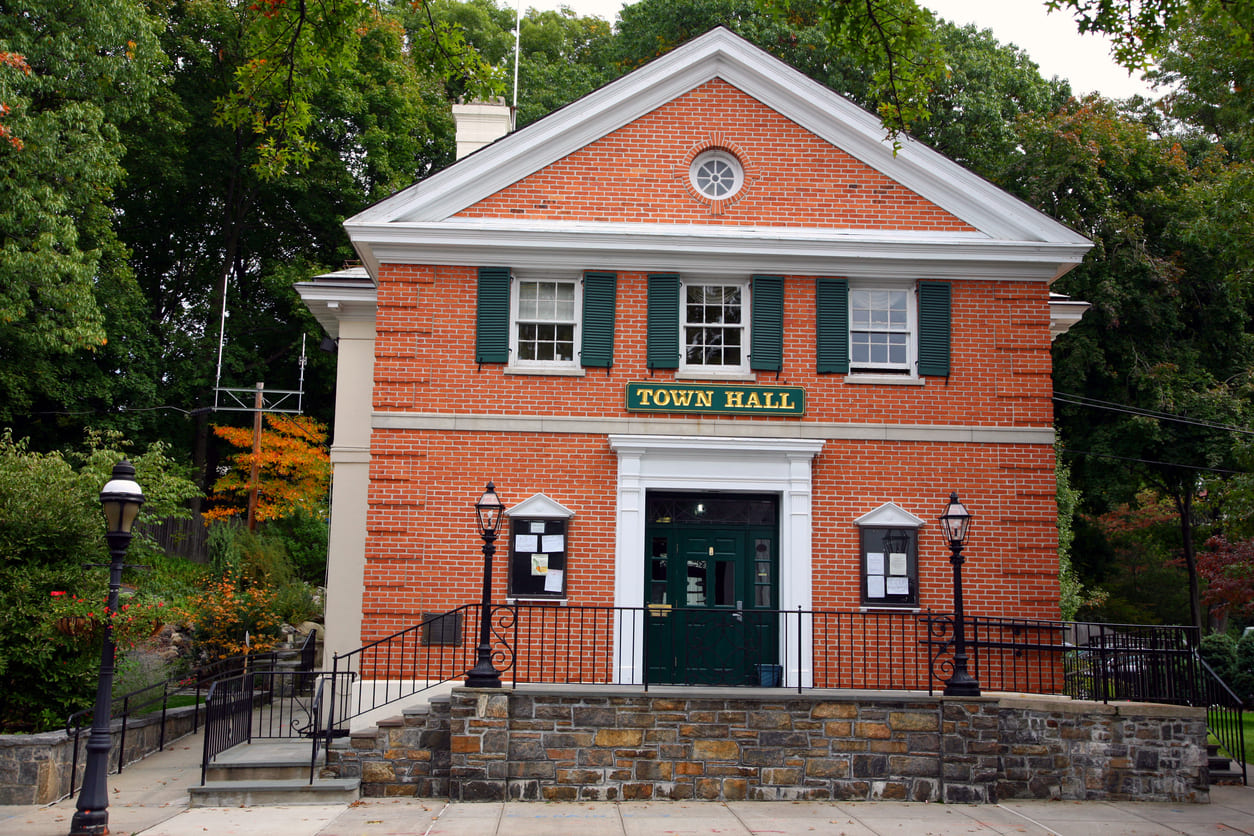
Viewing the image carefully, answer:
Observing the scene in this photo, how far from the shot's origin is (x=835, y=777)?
11211mm

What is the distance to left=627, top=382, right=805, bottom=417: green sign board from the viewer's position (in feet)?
46.5

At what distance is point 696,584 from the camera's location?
14.1m

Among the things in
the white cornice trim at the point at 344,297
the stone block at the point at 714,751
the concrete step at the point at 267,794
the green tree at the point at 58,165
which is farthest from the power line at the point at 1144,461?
the green tree at the point at 58,165

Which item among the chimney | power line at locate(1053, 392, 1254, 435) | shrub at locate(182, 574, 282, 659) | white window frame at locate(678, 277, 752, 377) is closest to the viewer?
white window frame at locate(678, 277, 752, 377)

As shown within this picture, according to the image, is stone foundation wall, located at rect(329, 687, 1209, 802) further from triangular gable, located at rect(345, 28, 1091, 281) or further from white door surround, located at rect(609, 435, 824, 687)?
triangular gable, located at rect(345, 28, 1091, 281)

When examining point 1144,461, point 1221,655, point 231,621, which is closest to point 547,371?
point 231,621

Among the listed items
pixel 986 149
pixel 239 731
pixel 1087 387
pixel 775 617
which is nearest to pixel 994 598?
pixel 775 617

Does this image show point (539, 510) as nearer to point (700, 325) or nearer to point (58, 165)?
point (700, 325)

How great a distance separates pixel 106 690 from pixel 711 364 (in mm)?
8428

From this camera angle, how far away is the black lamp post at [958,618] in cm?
1146

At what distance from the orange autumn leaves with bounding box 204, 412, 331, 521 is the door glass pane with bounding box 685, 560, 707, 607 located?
17.1m

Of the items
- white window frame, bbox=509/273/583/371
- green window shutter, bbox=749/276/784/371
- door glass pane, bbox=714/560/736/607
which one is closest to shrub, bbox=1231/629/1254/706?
door glass pane, bbox=714/560/736/607

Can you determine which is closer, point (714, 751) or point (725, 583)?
point (714, 751)

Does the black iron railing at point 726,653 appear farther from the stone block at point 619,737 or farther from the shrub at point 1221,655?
the shrub at point 1221,655
